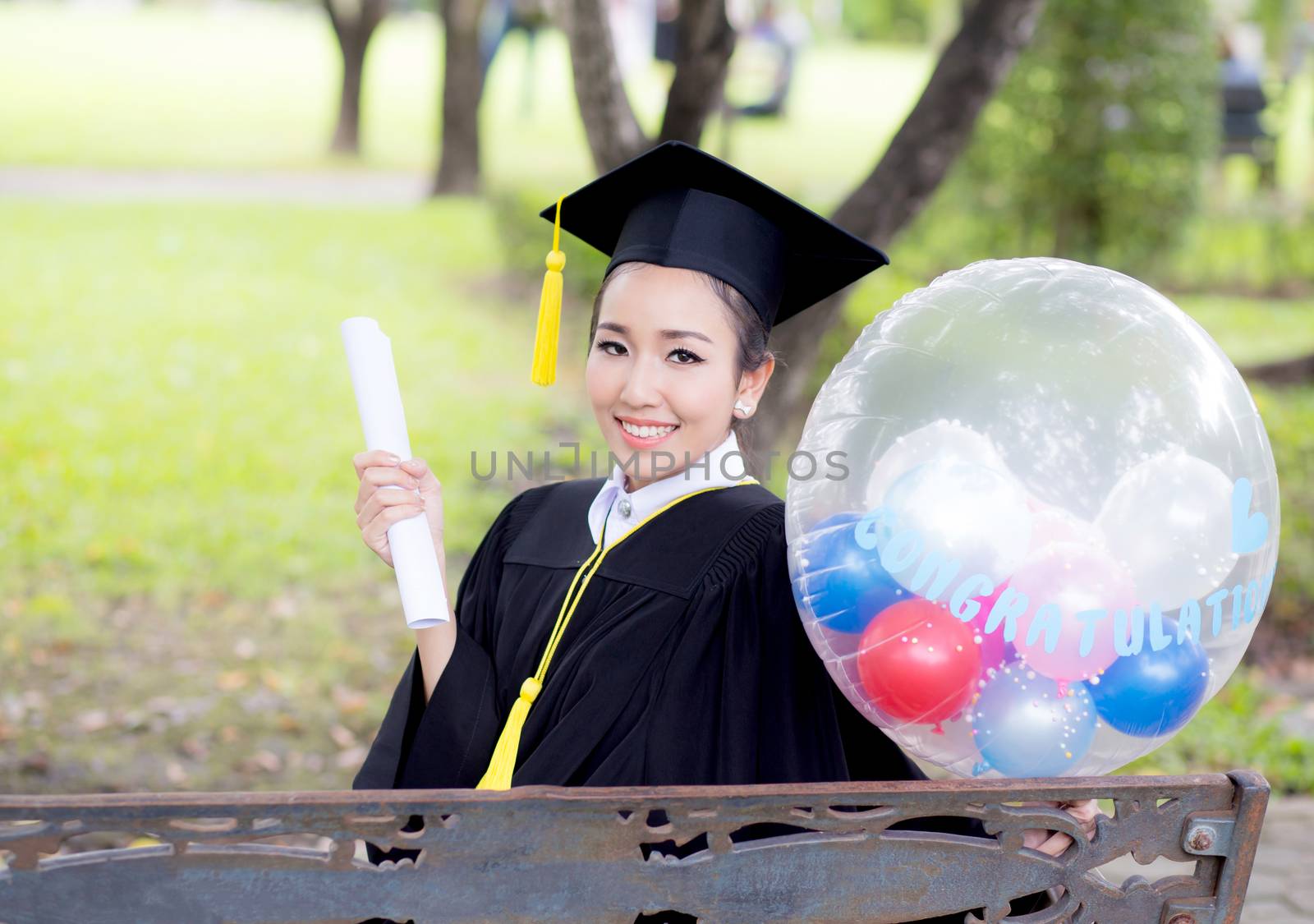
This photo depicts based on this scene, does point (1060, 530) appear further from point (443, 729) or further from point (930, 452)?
point (443, 729)

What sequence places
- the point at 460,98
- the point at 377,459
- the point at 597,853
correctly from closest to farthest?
the point at 597,853
the point at 377,459
the point at 460,98

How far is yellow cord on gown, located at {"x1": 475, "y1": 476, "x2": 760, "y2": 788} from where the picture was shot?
2004mm

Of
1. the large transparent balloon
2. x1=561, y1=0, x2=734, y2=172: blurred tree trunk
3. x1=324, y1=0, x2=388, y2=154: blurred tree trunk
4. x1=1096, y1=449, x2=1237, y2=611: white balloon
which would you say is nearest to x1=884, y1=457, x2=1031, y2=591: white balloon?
the large transparent balloon

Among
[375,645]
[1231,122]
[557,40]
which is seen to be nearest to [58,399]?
[375,645]

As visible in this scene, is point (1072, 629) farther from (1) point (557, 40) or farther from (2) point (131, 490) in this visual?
(1) point (557, 40)

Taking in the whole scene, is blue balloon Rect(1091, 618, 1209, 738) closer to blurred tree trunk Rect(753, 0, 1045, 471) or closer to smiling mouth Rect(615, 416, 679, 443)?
smiling mouth Rect(615, 416, 679, 443)

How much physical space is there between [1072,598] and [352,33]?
1486 cm

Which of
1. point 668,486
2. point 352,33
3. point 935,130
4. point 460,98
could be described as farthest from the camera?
point 352,33

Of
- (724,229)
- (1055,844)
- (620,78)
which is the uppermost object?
(620,78)

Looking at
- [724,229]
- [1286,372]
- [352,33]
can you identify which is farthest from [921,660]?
[352,33]

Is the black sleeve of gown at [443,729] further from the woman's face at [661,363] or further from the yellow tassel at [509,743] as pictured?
the woman's face at [661,363]

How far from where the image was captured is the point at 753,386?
7.09ft

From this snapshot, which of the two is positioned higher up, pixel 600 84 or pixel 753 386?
pixel 600 84

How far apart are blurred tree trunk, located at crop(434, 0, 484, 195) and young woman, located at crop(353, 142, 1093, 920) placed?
11116mm
